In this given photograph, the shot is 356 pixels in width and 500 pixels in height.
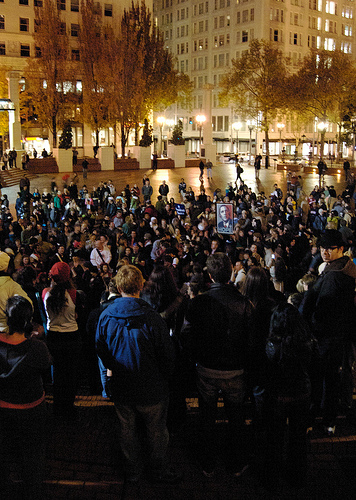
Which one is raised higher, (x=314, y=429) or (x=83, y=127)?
(x=83, y=127)

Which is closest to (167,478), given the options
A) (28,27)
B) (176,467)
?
(176,467)

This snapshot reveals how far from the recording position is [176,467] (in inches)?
180

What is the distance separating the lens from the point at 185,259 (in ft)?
34.4

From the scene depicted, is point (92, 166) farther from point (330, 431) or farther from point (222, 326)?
point (222, 326)

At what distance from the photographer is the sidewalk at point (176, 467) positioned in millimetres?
4172

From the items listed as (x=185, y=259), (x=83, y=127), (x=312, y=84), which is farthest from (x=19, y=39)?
(x=185, y=259)

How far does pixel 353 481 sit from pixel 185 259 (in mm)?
6587

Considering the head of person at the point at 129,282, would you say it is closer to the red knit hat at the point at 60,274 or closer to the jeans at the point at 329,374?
the red knit hat at the point at 60,274

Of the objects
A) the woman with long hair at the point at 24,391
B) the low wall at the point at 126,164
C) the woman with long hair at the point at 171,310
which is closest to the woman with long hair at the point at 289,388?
the woman with long hair at the point at 171,310

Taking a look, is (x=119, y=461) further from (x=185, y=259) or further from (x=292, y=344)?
(x=185, y=259)

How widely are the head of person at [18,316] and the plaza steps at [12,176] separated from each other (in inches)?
1178

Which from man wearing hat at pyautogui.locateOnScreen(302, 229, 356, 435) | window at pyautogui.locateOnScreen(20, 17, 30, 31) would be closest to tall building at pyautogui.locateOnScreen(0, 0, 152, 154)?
window at pyautogui.locateOnScreen(20, 17, 30, 31)

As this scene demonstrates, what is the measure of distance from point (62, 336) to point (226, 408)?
1908 millimetres

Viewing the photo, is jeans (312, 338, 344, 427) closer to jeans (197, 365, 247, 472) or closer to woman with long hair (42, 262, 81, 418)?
jeans (197, 365, 247, 472)
